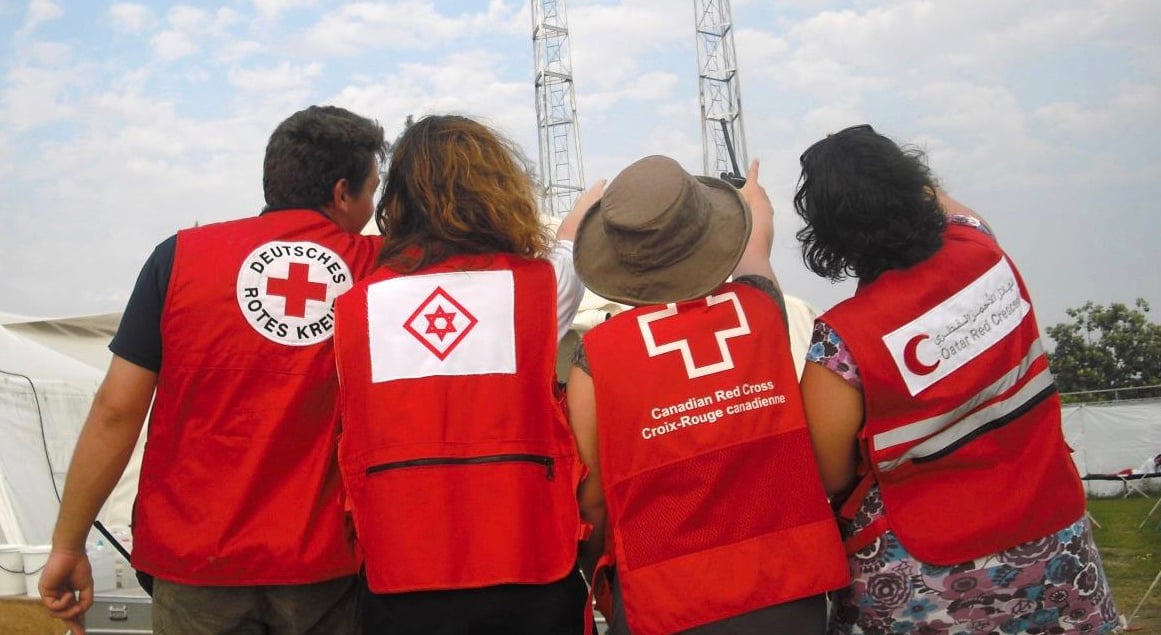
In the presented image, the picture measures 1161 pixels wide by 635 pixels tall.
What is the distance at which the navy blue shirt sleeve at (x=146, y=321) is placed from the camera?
2.06m

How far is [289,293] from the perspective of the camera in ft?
6.83

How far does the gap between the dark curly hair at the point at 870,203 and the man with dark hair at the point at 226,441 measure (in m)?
1.06

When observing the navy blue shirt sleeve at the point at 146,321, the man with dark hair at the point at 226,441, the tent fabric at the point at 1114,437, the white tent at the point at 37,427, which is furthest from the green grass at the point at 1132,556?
the white tent at the point at 37,427

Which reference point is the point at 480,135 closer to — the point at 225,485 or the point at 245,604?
the point at 225,485

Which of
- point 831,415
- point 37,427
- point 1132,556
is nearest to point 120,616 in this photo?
point 831,415

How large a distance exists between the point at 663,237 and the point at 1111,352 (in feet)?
115

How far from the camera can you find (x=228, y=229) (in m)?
2.14

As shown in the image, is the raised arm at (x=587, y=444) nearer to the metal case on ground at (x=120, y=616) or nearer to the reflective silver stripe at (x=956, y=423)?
the reflective silver stripe at (x=956, y=423)

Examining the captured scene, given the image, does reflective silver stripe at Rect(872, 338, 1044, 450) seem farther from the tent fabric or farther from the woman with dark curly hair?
the tent fabric

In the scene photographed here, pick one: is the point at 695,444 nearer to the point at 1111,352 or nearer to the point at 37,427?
the point at 37,427

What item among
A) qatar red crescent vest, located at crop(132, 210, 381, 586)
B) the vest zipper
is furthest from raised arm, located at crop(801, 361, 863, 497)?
qatar red crescent vest, located at crop(132, 210, 381, 586)

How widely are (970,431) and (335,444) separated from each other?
4.31 ft

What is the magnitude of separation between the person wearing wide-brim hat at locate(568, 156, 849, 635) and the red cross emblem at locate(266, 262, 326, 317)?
608 mm

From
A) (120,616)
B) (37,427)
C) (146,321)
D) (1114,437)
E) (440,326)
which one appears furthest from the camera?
(1114,437)
